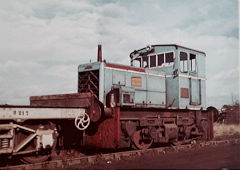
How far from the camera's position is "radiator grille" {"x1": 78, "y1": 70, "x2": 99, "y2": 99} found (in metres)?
8.99

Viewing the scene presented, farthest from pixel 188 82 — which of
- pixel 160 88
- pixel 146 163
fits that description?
pixel 146 163

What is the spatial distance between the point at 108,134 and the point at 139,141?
1724mm

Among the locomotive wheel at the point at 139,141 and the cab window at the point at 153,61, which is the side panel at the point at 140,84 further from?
the locomotive wheel at the point at 139,141

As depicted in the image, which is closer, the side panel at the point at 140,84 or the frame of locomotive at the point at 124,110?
the frame of locomotive at the point at 124,110

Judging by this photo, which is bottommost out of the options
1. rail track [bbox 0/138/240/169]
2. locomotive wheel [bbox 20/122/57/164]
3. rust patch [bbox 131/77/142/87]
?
rail track [bbox 0/138/240/169]

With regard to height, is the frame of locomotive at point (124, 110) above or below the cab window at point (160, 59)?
below

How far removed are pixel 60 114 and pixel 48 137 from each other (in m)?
0.69

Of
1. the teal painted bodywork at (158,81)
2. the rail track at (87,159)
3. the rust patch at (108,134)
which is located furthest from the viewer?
the teal painted bodywork at (158,81)

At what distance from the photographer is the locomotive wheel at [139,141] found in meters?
9.30

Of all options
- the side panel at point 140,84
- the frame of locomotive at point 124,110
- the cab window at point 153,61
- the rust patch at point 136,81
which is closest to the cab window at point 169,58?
the frame of locomotive at point 124,110

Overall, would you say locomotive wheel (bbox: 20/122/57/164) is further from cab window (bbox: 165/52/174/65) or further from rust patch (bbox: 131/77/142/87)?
cab window (bbox: 165/52/174/65)

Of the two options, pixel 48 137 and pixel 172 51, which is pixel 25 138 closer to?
pixel 48 137

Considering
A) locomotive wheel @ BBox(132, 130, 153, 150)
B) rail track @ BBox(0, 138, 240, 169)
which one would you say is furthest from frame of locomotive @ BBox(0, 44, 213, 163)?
rail track @ BBox(0, 138, 240, 169)

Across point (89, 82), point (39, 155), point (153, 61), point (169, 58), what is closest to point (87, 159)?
point (39, 155)
